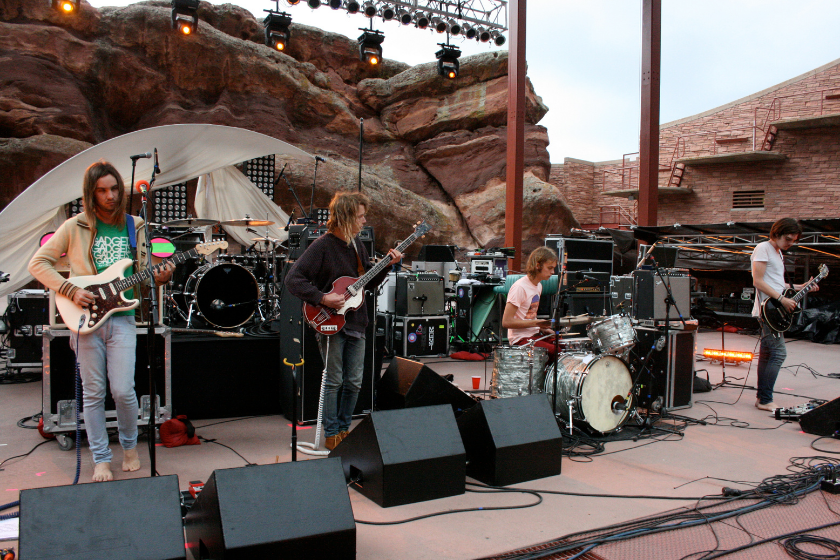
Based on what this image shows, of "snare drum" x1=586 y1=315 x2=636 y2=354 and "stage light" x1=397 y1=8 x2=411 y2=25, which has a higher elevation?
"stage light" x1=397 y1=8 x2=411 y2=25

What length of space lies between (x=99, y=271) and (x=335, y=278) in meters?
1.47

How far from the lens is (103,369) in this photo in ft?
11.8

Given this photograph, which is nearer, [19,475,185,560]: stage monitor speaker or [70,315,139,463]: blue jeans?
[19,475,185,560]: stage monitor speaker

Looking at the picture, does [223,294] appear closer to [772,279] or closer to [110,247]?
[110,247]

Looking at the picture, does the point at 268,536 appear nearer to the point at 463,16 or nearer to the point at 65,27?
the point at 463,16

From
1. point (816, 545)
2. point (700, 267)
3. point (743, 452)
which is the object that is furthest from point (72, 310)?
point (700, 267)

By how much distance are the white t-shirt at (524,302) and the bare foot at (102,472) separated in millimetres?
3010

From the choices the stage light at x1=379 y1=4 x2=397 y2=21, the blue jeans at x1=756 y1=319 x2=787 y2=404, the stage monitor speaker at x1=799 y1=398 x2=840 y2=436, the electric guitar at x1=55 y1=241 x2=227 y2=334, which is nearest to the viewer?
the electric guitar at x1=55 y1=241 x2=227 y2=334

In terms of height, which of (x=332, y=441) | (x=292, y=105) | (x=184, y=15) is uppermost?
(x=184, y=15)

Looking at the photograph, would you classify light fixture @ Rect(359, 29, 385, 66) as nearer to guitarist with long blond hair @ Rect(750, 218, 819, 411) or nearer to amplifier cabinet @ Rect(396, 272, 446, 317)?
amplifier cabinet @ Rect(396, 272, 446, 317)

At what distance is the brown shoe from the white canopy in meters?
3.68

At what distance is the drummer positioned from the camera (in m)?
4.65

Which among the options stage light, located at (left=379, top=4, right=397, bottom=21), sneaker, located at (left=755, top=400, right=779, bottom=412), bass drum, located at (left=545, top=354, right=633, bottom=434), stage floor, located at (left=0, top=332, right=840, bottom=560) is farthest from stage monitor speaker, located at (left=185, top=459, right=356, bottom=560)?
stage light, located at (left=379, top=4, right=397, bottom=21)

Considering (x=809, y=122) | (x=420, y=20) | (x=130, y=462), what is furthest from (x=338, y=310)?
(x=809, y=122)
